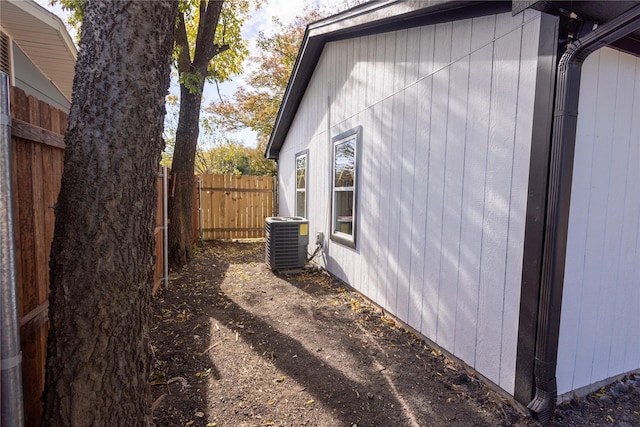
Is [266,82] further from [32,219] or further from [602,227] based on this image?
[602,227]

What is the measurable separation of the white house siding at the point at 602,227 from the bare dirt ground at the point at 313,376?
0.33 metres

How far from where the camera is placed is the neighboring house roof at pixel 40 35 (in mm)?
3916

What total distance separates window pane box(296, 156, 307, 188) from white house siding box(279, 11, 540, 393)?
2.86 meters

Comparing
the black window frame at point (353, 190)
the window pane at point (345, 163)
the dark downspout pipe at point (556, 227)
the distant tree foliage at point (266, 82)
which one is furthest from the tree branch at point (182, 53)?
the distant tree foliage at point (266, 82)

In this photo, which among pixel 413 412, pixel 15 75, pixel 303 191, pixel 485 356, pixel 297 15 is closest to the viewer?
pixel 413 412

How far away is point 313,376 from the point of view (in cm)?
256

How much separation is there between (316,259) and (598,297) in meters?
4.54

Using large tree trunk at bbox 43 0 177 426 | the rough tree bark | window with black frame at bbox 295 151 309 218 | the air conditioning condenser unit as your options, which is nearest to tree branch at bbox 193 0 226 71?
the rough tree bark

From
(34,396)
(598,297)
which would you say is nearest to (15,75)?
(34,396)

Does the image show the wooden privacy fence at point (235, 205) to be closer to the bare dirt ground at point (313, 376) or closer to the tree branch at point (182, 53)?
the tree branch at point (182, 53)

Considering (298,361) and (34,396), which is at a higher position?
(34,396)

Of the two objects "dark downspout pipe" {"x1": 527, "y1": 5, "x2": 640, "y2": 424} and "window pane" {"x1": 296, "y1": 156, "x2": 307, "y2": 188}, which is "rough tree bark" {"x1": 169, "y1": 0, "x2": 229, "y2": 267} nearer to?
"window pane" {"x1": 296, "y1": 156, "x2": 307, "y2": 188}

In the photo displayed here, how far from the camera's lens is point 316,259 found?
6.27m

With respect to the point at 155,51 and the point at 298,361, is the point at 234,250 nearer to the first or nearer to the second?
the point at 298,361
